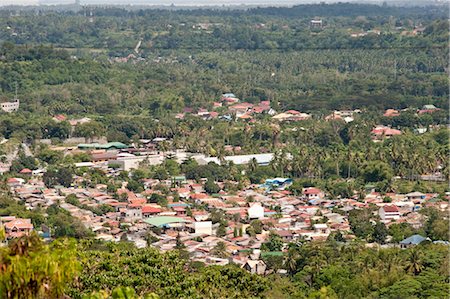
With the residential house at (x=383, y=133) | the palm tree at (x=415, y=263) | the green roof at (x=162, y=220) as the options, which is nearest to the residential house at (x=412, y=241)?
the palm tree at (x=415, y=263)

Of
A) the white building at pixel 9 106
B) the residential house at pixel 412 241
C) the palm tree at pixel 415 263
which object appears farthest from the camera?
the white building at pixel 9 106

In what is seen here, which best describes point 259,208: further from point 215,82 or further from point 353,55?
point 353,55

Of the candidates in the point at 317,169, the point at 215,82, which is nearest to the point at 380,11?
the point at 215,82

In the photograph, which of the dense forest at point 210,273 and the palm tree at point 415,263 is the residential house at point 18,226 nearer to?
the dense forest at point 210,273

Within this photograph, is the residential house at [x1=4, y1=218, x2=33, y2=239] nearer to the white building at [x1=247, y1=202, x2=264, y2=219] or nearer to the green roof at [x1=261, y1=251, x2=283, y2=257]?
the green roof at [x1=261, y1=251, x2=283, y2=257]

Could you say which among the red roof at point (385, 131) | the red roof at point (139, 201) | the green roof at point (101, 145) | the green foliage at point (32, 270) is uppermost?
the green foliage at point (32, 270)

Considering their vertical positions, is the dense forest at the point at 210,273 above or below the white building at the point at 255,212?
above

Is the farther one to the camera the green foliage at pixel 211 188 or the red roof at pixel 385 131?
the red roof at pixel 385 131
